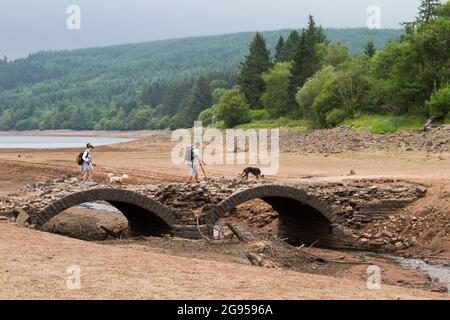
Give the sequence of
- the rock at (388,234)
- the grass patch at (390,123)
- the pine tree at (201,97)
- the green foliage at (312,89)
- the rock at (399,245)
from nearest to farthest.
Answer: the rock at (399,245) < the rock at (388,234) < the grass patch at (390,123) < the green foliage at (312,89) < the pine tree at (201,97)

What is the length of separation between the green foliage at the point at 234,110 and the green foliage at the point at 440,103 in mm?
40055

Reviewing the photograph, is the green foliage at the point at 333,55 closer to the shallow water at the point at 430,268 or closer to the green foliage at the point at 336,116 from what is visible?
the green foliage at the point at 336,116

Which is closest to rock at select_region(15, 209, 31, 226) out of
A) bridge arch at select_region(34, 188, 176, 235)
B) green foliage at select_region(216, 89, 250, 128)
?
bridge arch at select_region(34, 188, 176, 235)

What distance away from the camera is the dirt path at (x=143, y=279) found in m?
11.7

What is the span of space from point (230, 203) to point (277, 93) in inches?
2569

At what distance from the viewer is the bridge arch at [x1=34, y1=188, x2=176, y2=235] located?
21891 millimetres

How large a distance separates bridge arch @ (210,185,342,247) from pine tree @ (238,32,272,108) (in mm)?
70959

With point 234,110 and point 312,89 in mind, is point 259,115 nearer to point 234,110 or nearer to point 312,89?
point 234,110

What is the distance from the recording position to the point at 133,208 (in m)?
25.1

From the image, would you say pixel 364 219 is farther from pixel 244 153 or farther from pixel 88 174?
pixel 244 153

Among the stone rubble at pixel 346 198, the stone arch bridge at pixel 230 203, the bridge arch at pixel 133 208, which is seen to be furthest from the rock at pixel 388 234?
the bridge arch at pixel 133 208

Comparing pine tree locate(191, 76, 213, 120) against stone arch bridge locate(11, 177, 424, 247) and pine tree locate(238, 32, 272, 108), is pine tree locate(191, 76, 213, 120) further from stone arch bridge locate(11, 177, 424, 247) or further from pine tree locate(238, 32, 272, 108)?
stone arch bridge locate(11, 177, 424, 247)

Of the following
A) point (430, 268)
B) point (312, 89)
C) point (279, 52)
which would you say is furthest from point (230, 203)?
point (279, 52)

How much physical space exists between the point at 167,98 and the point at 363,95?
125m
